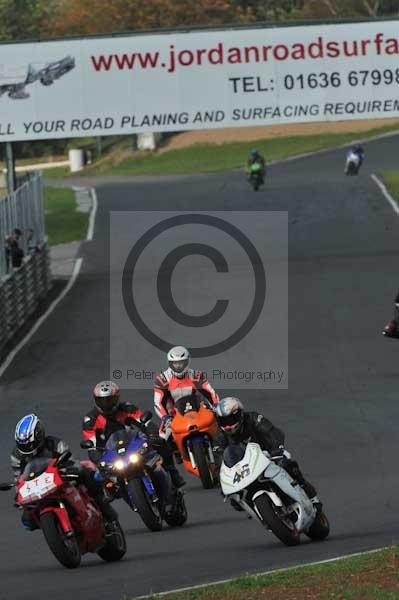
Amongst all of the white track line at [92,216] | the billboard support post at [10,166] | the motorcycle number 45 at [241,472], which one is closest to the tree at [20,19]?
the white track line at [92,216]

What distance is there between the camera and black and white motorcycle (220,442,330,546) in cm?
1113

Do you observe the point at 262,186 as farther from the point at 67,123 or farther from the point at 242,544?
the point at 242,544

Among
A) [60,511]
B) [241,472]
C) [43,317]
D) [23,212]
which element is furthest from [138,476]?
[23,212]

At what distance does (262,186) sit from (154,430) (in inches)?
1693

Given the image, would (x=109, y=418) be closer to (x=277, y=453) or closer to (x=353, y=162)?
(x=277, y=453)

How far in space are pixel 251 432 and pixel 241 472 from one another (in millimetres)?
852

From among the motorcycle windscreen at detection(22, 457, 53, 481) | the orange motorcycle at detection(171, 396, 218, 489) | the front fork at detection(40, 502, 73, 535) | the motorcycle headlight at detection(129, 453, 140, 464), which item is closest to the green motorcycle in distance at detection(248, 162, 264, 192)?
the orange motorcycle at detection(171, 396, 218, 489)

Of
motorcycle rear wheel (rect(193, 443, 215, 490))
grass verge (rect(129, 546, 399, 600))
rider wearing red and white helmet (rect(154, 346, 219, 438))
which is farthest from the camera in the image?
rider wearing red and white helmet (rect(154, 346, 219, 438))

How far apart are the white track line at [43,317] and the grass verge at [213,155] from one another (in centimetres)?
3026

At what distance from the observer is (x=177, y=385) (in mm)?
15922

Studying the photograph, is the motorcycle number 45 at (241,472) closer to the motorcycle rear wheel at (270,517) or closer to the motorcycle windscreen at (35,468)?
the motorcycle rear wheel at (270,517)

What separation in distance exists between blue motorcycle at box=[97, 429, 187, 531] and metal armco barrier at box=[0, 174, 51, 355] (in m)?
14.3

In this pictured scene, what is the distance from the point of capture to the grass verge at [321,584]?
28.4 feet

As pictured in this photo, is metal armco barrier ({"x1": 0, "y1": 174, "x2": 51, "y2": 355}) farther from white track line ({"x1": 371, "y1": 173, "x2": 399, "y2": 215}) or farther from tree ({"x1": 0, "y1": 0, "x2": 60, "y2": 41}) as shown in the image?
tree ({"x1": 0, "y1": 0, "x2": 60, "y2": 41})
